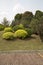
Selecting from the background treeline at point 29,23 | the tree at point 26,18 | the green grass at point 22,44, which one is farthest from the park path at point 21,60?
the tree at point 26,18

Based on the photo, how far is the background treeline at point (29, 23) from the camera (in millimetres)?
25297

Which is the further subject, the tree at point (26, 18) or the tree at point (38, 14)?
the tree at point (26, 18)

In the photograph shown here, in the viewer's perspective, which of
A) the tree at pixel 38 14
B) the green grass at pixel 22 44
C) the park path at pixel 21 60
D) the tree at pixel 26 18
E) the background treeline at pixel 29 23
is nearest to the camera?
the park path at pixel 21 60

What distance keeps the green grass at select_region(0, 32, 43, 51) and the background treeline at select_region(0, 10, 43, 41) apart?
1342 mm

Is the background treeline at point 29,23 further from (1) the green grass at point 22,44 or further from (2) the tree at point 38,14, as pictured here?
(1) the green grass at point 22,44

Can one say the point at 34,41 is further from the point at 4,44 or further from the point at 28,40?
the point at 4,44

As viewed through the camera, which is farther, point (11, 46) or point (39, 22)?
point (39, 22)

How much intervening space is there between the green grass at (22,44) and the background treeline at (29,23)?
1.34m

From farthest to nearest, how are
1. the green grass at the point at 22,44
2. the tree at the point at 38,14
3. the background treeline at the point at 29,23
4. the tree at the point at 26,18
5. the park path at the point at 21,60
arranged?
the tree at the point at 26,18 < the tree at the point at 38,14 < the background treeline at the point at 29,23 < the green grass at the point at 22,44 < the park path at the point at 21,60

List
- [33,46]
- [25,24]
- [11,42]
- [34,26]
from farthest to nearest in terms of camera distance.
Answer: [25,24] < [34,26] < [11,42] < [33,46]

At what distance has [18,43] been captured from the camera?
24203mm

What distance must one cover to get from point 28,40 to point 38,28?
2130 mm

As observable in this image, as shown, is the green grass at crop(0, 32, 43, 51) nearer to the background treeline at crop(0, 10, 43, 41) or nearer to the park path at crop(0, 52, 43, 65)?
the background treeline at crop(0, 10, 43, 41)

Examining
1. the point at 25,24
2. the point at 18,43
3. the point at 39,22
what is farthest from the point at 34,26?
the point at 25,24
